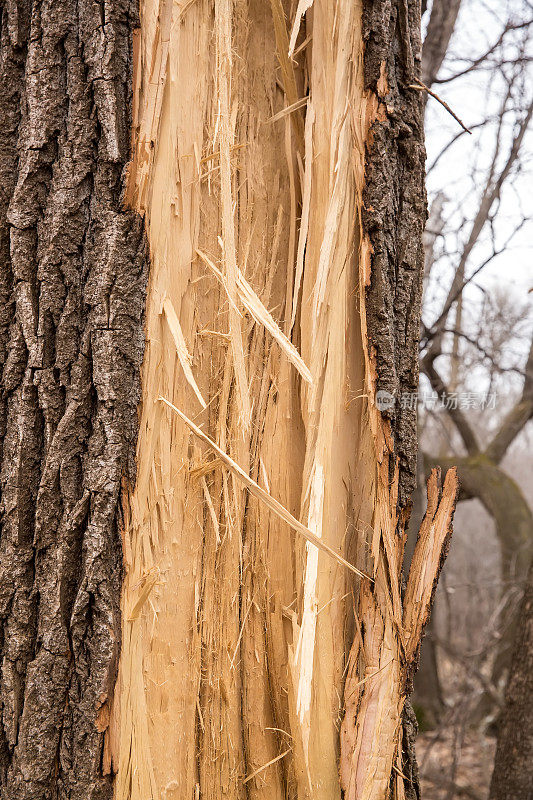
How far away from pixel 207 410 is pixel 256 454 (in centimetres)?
14

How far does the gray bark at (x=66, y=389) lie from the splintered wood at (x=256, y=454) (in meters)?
0.04

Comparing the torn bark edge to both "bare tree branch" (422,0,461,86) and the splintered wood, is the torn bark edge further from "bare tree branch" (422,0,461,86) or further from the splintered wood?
"bare tree branch" (422,0,461,86)

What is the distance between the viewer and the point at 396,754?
122cm

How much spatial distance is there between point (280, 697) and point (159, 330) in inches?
30.6

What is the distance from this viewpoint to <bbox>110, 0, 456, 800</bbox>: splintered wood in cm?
119

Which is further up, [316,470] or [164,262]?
[164,262]

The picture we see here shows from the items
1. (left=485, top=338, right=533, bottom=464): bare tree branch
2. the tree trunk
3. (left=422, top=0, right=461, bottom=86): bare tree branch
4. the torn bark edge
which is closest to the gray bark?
the torn bark edge

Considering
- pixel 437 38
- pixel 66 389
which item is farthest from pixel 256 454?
pixel 437 38

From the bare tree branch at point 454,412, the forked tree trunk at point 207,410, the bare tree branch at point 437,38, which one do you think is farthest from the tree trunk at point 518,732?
the bare tree branch at point 437,38

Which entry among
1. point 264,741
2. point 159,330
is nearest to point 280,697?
point 264,741

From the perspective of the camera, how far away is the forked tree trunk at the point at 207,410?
3.83 feet

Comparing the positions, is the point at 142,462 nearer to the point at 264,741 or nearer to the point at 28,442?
the point at 28,442

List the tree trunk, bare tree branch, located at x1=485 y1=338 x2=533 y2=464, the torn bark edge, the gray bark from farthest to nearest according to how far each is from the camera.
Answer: bare tree branch, located at x1=485 y1=338 x2=533 y2=464, the tree trunk, the torn bark edge, the gray bark

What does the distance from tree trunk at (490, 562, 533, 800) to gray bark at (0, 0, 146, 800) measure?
2.33m
